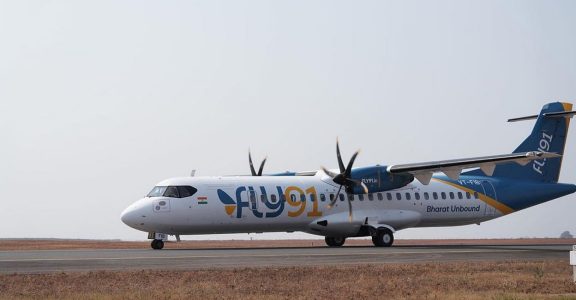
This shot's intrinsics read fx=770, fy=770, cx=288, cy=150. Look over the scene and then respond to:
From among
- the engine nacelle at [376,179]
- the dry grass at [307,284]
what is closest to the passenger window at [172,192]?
the engine nacelle at [376,179]

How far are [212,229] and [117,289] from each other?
1725cm

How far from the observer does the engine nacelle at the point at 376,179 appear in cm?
3525

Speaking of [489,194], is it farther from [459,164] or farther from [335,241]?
[335,241]

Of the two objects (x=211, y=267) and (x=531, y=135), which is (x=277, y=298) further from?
(x=531, y=135)

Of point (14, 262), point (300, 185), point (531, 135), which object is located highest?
point (531, 135)

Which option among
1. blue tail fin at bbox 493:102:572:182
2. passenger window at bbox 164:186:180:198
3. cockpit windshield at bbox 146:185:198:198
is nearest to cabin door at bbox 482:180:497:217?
blue tail fin at bbox 493:102:572:182

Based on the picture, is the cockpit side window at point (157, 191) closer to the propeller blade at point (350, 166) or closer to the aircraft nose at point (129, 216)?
the aircraft nose at point (129, 216)

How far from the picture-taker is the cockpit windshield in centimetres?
3334

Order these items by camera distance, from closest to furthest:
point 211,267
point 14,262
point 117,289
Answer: point 117,289 → point 211,267 → point 14,262

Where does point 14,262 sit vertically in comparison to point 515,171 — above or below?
below

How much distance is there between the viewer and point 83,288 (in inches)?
679

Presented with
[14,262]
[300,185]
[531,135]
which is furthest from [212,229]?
[531,135]

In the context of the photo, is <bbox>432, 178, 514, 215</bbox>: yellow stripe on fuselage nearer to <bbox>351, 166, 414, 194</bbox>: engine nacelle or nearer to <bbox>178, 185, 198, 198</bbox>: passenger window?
<bbox>351, 166, 414, 194</bbox>: engine nacelle

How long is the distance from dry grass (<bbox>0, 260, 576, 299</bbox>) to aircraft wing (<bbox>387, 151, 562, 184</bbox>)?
1209 cm
